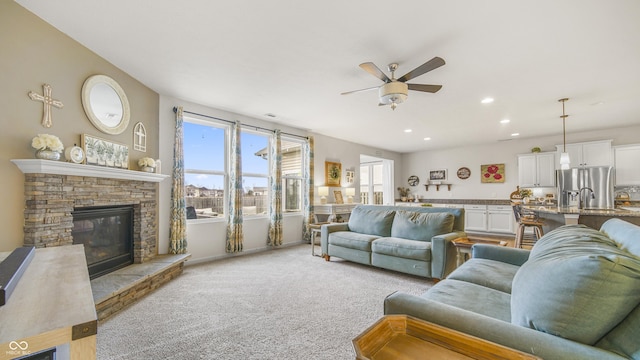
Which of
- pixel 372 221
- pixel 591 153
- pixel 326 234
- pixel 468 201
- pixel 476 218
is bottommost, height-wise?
pixel 476 218

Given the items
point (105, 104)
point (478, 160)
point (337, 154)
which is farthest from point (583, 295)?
point (478, 160)

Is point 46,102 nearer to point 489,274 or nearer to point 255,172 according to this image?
point 255,172

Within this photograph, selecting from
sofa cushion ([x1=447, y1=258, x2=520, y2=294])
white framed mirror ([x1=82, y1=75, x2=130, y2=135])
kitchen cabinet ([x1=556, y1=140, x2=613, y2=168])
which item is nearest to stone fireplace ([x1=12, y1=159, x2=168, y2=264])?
white framed mirror ([x1=82, y1=75, x2=130, y2=135])

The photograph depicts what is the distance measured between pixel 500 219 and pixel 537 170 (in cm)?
149

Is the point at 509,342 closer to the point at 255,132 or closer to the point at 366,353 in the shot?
the point at 366,353

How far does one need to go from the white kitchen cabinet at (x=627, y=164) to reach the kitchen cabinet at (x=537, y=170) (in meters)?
1.03

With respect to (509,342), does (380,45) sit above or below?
above

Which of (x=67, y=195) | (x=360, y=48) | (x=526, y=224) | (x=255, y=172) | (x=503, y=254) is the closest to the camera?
(x=503, y=254)

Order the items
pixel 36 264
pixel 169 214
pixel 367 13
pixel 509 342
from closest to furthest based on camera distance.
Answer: pixel 509 342
pixel 36 264
pixel 367 13
pixel 169 214

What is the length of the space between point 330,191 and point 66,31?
5.27 m

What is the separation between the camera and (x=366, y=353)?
89 centimetres

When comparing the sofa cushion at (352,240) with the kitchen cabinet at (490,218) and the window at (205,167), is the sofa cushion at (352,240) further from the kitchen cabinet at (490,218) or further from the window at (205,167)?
the kitchen cabinet at (490,218)

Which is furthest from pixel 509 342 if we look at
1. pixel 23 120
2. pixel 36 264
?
pixel 23 120

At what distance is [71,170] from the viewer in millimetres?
2471
